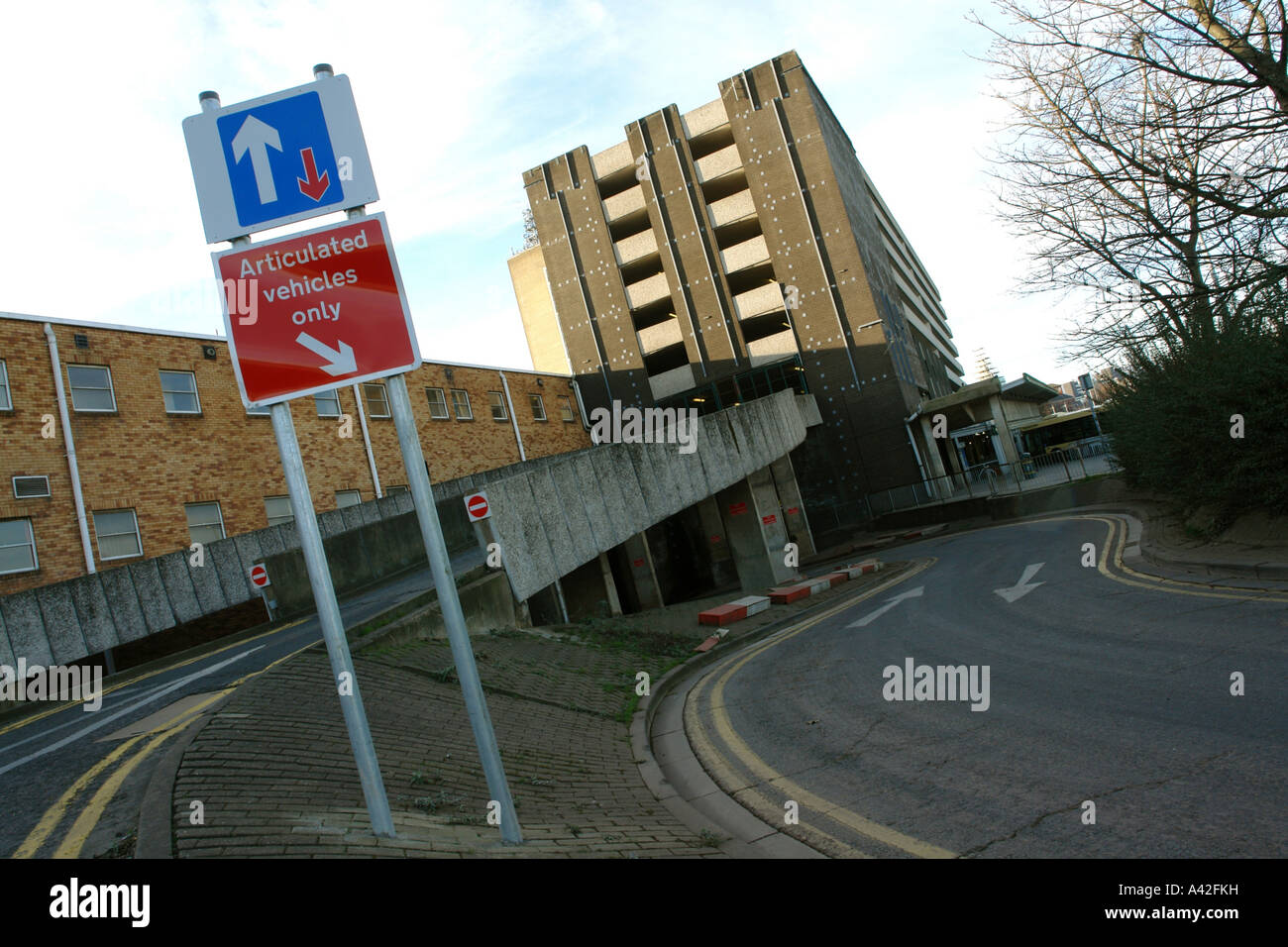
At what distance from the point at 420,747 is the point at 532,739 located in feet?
4.06

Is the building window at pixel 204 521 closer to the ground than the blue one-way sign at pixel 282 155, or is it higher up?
higher up

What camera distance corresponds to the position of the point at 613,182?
4269 centimetres

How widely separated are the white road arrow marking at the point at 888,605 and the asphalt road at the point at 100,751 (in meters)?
8.16

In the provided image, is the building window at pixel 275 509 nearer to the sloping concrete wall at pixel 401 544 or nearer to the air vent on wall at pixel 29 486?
the sloping concrete wall at pixel 401 544

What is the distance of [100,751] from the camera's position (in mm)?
6379

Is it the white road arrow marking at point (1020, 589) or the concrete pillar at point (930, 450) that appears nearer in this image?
the white road arrow marking at point (1020, 589)

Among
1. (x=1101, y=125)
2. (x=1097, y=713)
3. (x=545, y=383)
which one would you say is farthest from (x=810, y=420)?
(x=1097, y=713)

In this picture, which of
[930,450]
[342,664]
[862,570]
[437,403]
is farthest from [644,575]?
[930,450]

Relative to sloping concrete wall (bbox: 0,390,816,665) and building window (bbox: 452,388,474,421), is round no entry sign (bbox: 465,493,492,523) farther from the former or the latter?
building window (bbox: 452,388,474,421)

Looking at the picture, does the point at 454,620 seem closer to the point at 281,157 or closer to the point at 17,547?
the point at 281,157

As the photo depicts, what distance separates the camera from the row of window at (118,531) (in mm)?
17453

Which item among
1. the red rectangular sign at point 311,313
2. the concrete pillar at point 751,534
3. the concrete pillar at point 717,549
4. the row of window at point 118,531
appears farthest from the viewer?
the concrete pillar at point 717,549

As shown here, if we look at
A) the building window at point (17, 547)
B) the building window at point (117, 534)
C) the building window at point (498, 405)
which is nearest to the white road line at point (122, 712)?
the building window at point (17, 547)
